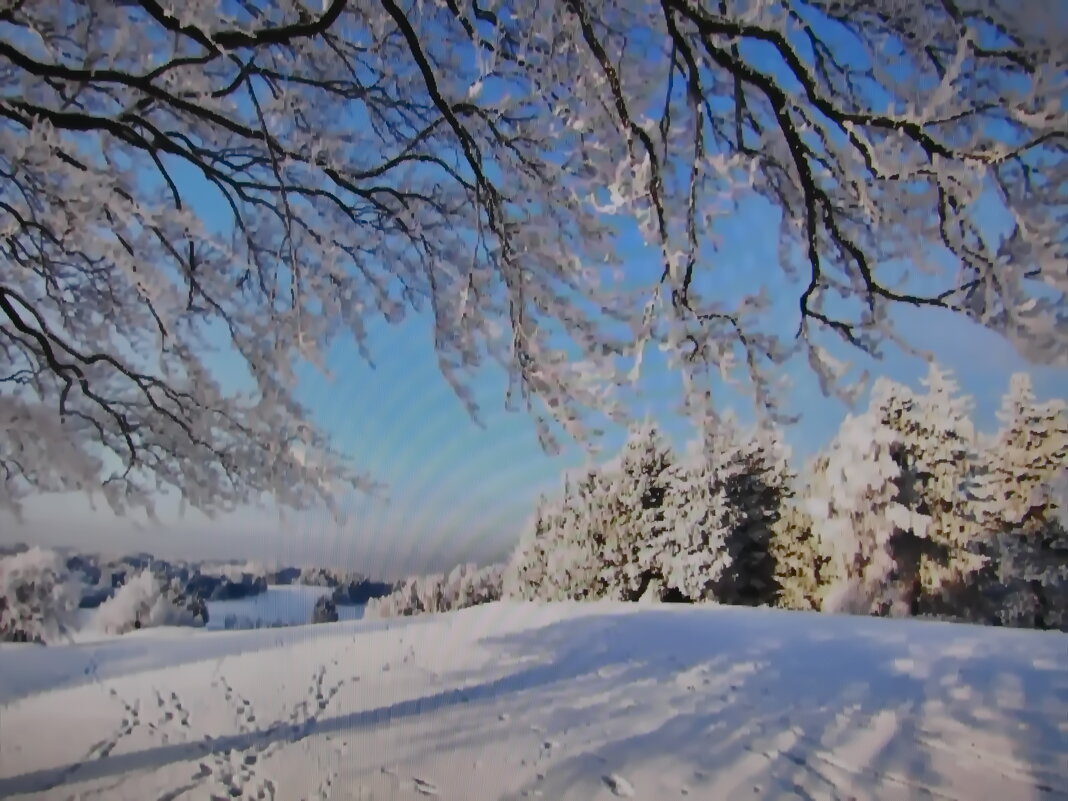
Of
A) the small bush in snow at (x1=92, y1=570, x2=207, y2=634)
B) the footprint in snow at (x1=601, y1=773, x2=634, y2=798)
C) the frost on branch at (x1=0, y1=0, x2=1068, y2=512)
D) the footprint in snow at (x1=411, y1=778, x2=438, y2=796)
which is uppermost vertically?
the frost on branch at (x1=0, y1=0, x2=1068, y2=512)

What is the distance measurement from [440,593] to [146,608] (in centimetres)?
316

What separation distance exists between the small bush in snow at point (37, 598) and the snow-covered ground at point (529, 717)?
0.46ft

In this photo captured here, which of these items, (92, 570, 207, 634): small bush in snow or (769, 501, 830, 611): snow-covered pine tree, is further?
(769, 501, 830, 611): snow-covered pine tree

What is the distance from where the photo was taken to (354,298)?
2404 mm

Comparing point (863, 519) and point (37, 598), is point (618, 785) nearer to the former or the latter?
point (37, 598)

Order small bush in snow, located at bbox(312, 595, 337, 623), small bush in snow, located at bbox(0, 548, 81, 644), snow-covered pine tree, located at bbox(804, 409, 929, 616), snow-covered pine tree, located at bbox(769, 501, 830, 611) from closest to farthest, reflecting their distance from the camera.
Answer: small bush in snow, located at bbox(312, 595, 337, 623)
small bush in snow, located at bbox(0, 548, 81, 644)
snow-covered pine tree, located at bbox(804, 409, 929, 616)
snow-covered pine tree, located at bbox(769, 501, 830, 611)

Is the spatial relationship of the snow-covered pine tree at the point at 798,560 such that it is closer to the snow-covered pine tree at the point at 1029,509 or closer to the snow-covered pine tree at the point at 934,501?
the snow-covered pine tree at the point at 934,501

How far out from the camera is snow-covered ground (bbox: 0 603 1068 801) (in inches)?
64.4

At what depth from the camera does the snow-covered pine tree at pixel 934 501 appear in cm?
395

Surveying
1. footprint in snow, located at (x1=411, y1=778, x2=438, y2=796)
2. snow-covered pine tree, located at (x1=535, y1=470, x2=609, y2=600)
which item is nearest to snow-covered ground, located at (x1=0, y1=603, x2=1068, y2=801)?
footprint in snow, located at (x1=411, y1=778, x2=438, y2=796)

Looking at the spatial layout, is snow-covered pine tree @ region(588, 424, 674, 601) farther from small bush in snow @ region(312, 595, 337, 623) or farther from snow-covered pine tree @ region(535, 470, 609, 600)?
small bush in snow @ region(312, 595, 337, 623)

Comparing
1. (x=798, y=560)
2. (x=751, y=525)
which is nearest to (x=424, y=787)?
(x=751, y=525)

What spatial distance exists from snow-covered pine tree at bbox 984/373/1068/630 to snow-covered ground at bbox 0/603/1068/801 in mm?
566

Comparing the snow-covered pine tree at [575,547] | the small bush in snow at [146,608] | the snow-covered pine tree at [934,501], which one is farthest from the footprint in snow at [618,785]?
the snow-covered pine tree at [575,547]
